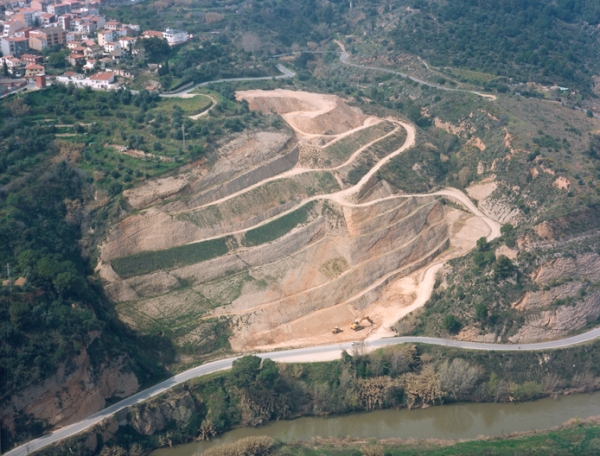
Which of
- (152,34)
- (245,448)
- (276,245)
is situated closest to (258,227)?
(276,245)

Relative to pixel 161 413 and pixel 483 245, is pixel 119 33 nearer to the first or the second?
pixel 483 245

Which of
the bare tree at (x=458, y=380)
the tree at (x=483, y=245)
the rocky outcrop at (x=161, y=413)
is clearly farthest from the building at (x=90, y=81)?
the bare tree at (x=458, y=380)

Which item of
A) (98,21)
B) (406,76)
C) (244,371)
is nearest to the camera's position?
(244,371)

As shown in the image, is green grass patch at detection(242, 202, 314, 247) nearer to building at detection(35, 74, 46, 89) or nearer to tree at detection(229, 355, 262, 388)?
tree at detection(229, 355, 262, 388)

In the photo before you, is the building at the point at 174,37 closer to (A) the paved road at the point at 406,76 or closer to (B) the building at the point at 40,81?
(B) the building at the point at 40,81

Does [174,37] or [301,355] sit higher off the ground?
[174,37]

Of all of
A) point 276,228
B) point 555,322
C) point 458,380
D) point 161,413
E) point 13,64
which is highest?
point 13,64
